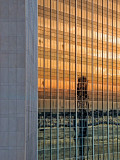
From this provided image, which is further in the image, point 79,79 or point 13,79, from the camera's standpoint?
point 79,79

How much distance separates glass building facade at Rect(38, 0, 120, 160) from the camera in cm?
6612

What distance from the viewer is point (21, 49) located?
92.0ft

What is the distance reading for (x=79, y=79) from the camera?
238 ft

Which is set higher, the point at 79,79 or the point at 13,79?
the point at 13,79

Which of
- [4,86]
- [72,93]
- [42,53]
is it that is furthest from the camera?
[72,93]

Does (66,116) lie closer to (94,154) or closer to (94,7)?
(94,154)

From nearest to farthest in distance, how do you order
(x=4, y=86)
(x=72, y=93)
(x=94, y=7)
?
(x=4, y=86) < (x=72, y=93) < (x=94, y=7)

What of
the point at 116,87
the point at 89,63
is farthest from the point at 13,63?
the point at 116,87

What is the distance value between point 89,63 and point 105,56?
4685mm

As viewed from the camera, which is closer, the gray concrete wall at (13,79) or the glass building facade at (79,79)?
the gray concrete wall at (13,79)

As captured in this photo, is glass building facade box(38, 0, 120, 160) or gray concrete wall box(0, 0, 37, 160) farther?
glass building facade box(38, 0, 120, 160)

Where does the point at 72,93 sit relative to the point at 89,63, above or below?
below

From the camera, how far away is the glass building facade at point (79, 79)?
66125mm

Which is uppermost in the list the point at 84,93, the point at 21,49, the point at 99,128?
the point at 21,49
